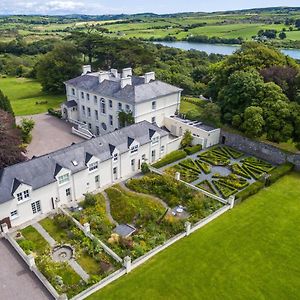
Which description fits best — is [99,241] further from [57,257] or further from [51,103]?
[51,103]

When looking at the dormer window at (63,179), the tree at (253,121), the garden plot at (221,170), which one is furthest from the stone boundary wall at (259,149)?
the dormer window at (63,179)

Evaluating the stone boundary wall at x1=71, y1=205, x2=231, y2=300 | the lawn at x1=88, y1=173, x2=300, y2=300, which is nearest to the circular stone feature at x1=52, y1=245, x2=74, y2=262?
the stone boundary wall at x1=71, y1=205, x2=231, y2=300

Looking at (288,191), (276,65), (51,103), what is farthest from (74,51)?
(288,191)

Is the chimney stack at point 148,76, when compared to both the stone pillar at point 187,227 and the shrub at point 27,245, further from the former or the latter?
the shrub at point 27,245

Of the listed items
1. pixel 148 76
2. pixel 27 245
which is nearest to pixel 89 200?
pixel 27 245

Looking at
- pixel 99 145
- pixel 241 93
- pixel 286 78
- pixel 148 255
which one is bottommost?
pixel 148 255

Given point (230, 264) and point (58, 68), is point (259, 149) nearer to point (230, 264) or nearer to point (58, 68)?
point (230, 264)
